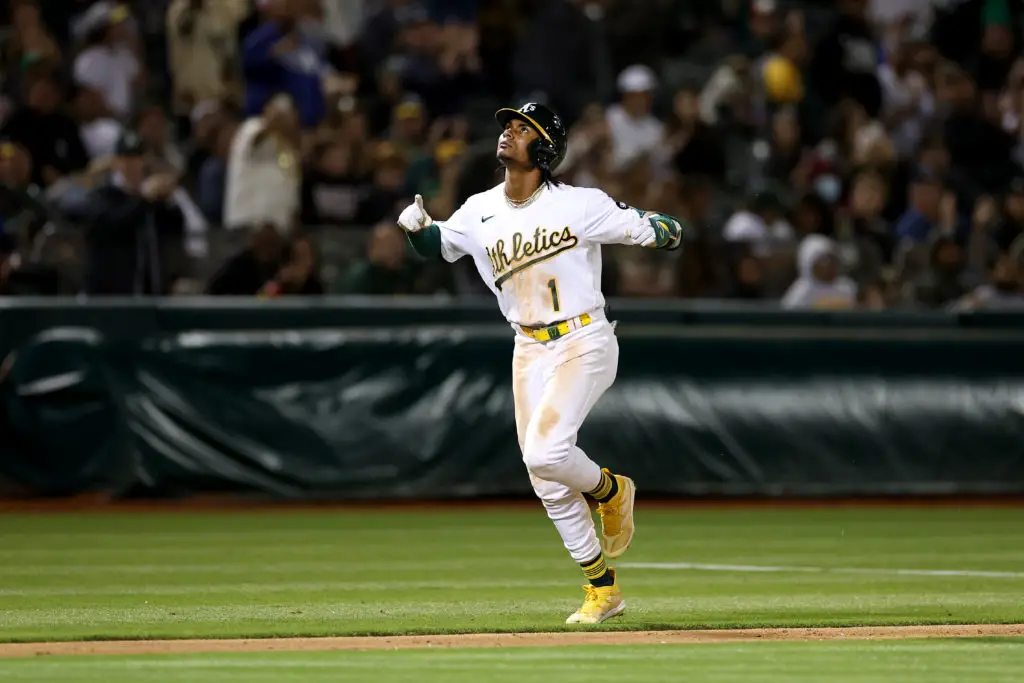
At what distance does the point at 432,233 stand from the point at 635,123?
9.97m

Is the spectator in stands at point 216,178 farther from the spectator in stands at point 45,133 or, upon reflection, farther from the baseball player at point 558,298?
the baseball player at point 558,298

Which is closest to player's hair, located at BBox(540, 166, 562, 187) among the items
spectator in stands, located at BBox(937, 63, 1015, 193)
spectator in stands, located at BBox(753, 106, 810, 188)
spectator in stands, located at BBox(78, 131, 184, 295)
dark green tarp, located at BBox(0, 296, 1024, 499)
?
dark green tarp, located at BBox(0, 296, 1024, 499)

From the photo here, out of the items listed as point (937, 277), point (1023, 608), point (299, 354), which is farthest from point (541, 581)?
point (937, 277)

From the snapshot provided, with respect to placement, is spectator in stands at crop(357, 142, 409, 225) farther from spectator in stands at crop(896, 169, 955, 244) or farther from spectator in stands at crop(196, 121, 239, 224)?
spectator in stands at crop(896, 169, 955, 244)

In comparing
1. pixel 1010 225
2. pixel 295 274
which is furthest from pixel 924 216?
pixel 295 274

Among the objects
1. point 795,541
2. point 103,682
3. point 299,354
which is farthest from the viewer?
point 299,354

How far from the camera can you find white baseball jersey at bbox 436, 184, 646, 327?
8328mm

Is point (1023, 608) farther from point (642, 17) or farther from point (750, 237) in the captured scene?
point (642, 17)

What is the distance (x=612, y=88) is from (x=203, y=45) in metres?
4.71

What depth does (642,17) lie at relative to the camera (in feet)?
66.2

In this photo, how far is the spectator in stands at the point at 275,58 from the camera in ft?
56.0

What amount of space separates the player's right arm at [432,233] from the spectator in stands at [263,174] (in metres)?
6.91

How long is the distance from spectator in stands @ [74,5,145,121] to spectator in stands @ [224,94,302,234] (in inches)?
84.4

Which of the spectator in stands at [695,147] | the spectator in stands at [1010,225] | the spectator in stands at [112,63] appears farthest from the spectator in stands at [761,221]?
the spectator in stands at [112,63]
